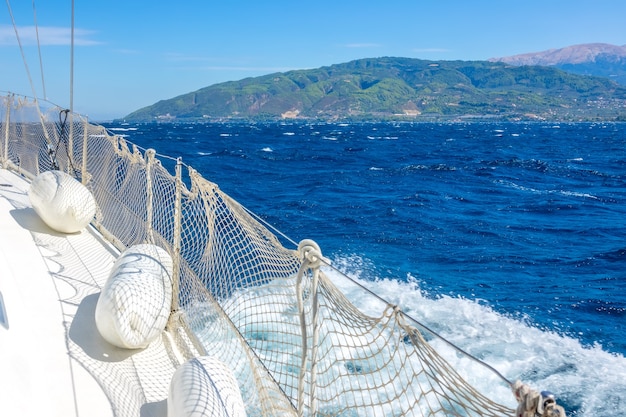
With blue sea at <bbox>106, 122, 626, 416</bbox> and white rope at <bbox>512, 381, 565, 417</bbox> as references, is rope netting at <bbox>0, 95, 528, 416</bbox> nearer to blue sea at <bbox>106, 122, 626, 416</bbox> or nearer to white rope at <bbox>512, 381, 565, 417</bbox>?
white rope at <bbox>512, 381, 565, 417</bbox>

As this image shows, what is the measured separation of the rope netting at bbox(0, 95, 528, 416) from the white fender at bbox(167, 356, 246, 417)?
280mm

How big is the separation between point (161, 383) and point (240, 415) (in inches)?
38.1

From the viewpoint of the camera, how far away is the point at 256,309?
15.5ft

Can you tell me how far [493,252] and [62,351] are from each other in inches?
429

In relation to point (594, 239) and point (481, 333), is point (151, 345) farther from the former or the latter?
point (594, 239)

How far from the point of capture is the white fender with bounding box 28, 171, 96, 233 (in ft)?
17.3

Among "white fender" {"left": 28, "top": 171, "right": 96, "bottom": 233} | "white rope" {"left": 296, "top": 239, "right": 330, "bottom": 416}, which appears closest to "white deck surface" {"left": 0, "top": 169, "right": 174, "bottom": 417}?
"white fender" {"left": 28, "top": 171, "right": 96, "bottom": 233}

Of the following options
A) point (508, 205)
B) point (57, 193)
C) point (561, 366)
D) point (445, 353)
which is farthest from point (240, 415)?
point (508, 205)

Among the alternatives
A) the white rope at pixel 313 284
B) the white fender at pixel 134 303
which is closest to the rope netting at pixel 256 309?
the white rope at pixel 313 284

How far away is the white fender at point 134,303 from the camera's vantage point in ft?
11.0

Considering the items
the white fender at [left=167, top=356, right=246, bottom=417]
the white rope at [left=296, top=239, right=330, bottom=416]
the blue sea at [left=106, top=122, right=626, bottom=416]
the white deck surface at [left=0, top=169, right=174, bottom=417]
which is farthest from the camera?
the blue sea at [left=106, top=122, right=626, bottom=416]

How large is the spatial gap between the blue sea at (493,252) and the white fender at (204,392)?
464 cm

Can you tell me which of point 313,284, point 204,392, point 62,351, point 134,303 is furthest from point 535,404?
point 62,351

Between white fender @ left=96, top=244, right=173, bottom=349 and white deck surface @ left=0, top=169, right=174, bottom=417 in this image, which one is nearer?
white deck surface @ left=0, top=169, right=174, bottom=417
